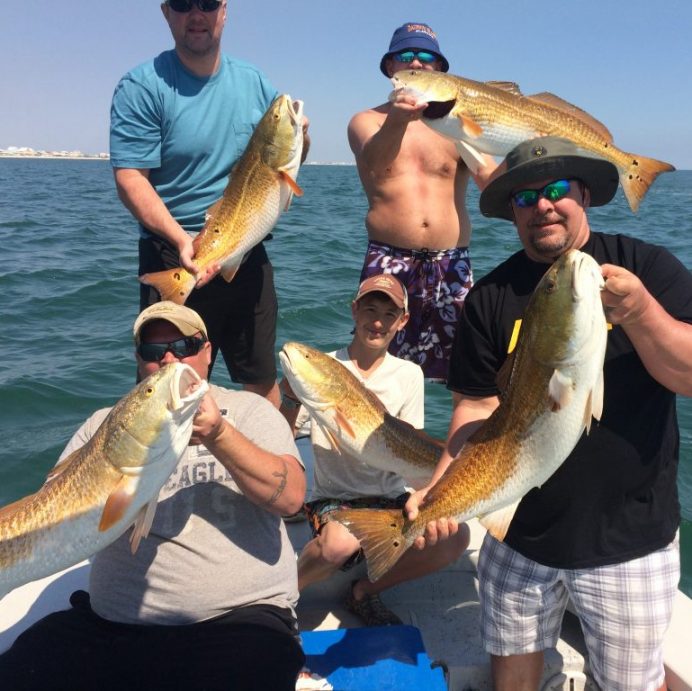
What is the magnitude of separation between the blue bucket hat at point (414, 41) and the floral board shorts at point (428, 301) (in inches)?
49.5

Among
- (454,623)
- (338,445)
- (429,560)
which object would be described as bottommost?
(454,623)

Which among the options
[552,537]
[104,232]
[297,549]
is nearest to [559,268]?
[552,537]

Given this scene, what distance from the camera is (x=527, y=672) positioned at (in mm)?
3020

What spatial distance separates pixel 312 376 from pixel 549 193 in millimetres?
1561

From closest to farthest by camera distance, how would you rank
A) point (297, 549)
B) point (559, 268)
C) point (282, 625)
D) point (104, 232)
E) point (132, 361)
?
point (559, 268), point (282, 625), point (297, 549), point (132, 361), point (104, 232)

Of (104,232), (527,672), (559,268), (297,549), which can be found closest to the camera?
(559,268)

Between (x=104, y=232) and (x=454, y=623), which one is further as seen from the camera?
(x=104, y=232)

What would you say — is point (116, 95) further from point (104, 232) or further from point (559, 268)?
point (104, 232)

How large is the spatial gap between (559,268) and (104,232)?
19936 millimetres

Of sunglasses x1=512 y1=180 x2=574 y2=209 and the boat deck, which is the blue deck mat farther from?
sunglasses x1=512 y1=180 x2=574 y2=209

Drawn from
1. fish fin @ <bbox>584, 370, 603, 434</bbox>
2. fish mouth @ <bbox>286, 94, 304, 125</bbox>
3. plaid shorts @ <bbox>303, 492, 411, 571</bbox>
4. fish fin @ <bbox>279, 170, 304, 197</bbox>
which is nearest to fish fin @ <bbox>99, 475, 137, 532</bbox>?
plaid shorts @ <bbox>303, 492, 411, 571</bbox>

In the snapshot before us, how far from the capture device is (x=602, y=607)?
9.00ft

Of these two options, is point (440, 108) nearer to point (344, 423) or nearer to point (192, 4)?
point (192, 4)

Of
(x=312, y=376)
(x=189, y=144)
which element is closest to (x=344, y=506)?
(x=312, y=376)
